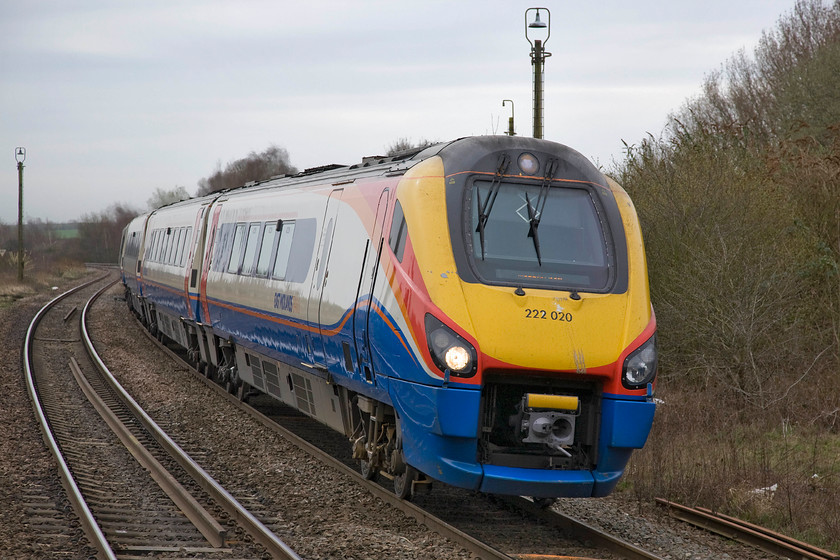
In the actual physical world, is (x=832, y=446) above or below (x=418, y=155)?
below

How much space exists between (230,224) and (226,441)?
398cm

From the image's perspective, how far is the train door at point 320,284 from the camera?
30.2 ft

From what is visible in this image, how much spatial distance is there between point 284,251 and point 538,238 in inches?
167

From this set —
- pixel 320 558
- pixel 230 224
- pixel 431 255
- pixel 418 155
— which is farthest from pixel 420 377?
pixel 230 224

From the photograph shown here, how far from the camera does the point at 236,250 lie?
43.4 feet

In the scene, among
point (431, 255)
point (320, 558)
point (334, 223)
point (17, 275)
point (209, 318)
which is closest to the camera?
point (320, 558)

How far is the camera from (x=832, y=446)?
1152cm

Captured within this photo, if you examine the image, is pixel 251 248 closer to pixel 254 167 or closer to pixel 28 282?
pixel 28 282

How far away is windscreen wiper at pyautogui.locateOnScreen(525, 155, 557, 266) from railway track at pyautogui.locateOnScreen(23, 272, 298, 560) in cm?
292

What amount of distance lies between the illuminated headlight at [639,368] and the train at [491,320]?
11 mm

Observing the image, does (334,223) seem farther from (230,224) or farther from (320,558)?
(230,224)

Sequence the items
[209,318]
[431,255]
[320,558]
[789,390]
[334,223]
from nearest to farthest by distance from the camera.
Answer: [320,558] < [431,255] < [334,223] < [789,390] < [209,318]

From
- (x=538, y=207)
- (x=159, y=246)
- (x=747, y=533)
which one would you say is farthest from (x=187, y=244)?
(x=747, y=533)

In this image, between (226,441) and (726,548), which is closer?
(726,548)
